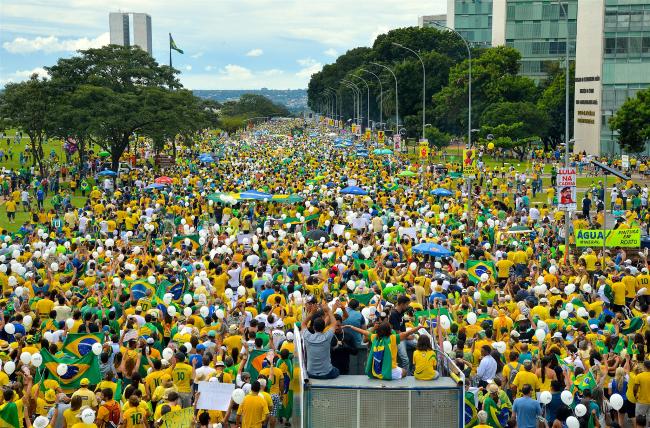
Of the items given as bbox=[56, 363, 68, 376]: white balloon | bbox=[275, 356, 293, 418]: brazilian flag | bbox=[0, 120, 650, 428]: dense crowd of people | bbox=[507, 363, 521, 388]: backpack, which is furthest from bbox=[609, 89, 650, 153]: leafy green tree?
bbox=[56, 363, 68, 376]: white balloon

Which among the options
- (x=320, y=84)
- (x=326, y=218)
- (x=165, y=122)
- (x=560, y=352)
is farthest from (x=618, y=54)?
(x=320, y=84)

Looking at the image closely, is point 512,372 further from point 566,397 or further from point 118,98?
point 118,98

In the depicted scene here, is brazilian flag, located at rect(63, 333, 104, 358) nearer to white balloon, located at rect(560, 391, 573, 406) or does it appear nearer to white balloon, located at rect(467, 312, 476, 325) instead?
white balloon, located at rect(467, 312, 476, 325)

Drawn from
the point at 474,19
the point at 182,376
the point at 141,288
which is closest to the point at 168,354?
the point at 182,376

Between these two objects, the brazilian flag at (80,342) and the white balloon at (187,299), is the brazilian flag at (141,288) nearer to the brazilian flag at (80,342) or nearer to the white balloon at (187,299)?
the white balloon at (187,299)

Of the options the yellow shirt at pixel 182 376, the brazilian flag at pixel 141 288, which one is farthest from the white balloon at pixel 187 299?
the yellow shirt at pixel 182 376

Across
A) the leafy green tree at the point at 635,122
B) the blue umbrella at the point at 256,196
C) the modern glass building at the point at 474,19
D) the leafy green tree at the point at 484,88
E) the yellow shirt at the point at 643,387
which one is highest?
the modern glass building at the point at 474,19
